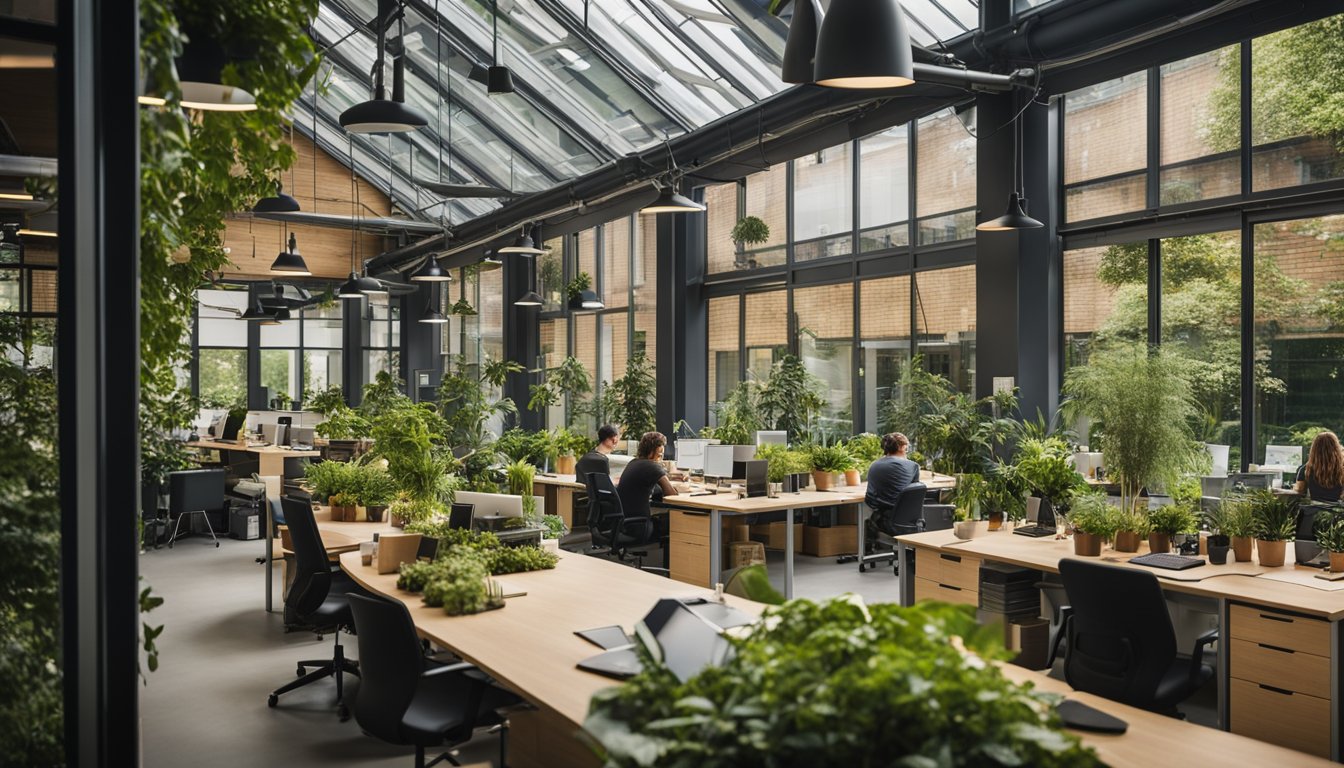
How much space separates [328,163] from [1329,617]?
720 inches

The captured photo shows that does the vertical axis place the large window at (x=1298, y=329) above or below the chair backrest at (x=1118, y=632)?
above

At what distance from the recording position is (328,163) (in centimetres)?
1895

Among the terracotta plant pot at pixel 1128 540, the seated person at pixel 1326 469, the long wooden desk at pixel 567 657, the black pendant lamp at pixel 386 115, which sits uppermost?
the black pendant lamp at pixel 386 115

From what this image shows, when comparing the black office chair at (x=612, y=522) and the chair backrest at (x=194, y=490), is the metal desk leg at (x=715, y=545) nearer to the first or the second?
the black office chair at (x=612, y=522)

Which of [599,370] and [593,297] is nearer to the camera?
[593,297]

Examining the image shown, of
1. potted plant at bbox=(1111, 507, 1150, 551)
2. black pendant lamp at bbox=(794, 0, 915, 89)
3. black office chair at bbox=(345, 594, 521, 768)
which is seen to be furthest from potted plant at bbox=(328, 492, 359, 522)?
potted plant at bbox=(1111, 507, 1150, 551)

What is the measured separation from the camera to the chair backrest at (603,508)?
836 cm

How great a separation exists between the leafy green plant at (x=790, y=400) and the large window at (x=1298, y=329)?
14.3 ft

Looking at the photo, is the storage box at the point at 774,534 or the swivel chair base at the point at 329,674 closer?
the swivel chair base at the point at 329,674

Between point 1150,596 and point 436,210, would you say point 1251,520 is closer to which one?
point 1150,596

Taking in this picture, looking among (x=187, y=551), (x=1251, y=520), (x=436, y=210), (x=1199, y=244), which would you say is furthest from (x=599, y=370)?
(x=1251, y=520)

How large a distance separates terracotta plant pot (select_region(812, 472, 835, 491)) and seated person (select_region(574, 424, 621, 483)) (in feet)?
6.31

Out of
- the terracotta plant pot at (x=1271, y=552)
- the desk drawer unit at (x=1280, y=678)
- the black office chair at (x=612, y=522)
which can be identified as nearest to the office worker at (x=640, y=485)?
the black office chair at (x=612, y=522)

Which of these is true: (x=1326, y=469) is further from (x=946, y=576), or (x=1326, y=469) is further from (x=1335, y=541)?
(x=946, y=576)
